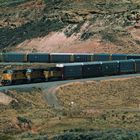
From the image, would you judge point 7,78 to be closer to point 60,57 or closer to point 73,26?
point 60,57

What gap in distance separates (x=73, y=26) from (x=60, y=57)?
19.7 metres

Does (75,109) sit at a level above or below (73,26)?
below

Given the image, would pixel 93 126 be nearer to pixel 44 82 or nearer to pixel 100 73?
pixel 44 82

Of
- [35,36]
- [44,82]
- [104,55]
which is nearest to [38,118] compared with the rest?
[44,82]

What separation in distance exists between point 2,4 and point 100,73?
66.4m

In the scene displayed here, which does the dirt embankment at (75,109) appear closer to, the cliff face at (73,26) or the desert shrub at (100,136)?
the desert shrub at (100,136)

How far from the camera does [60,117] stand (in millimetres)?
58812

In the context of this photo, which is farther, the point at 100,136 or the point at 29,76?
the point at 29,76

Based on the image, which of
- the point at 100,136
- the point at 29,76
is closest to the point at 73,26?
the point at 29,76

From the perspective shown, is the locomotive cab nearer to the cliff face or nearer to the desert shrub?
the desert shrub

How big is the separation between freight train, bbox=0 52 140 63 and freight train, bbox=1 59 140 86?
7.68 m

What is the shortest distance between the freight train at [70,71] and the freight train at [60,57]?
7.68 meters

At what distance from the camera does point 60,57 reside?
98.9 metres

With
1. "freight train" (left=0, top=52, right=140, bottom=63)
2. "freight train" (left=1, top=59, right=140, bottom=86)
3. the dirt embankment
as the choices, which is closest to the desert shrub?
the dirt embankment
